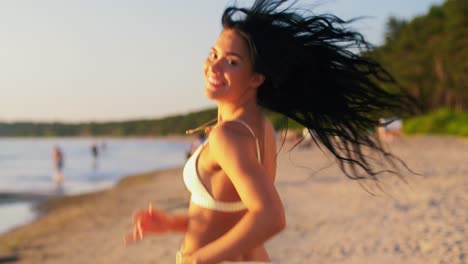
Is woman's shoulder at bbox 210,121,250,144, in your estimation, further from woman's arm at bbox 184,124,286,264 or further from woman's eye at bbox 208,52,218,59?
woman's eye at bbox 208,52,218,59

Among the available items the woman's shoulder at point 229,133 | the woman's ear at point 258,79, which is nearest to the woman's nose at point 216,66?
the woman's ear at point 258,79

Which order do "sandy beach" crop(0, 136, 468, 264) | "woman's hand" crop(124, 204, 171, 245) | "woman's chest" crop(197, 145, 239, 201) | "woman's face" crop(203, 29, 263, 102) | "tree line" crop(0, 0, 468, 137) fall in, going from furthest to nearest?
"tree line" crop(0, 0, 468, 137)
"sandy beach" crop(0, 136, 468, 264)
"woman's hand" crop(124, 204, 171, 245)
"woman's face" crop(203, 29, 263, 102)
"woman's chest" crop(197, 145, 239, 201)

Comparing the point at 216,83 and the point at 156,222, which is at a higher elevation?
the point at 216,83

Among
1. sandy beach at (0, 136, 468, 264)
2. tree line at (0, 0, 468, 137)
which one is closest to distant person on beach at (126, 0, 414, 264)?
sandy beach at (0, 136, 468, 264)

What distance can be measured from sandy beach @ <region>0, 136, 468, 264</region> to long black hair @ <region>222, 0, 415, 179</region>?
1202 millimetres

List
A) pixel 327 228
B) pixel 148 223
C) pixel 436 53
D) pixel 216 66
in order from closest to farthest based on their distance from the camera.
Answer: pixel 216 66
pixel 148 223
pixel 327 228
pixel 436 53

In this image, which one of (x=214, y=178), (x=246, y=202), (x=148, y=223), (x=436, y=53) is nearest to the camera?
(x=246, y=202)

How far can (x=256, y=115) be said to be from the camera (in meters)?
1.91

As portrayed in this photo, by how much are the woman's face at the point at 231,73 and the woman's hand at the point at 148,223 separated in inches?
22.3

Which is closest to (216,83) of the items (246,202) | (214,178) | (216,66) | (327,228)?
(216,66)

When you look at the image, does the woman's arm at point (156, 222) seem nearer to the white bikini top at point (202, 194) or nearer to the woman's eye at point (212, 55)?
the white bikini top at point (202, 194)

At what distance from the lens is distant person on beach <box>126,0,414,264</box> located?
1.64m

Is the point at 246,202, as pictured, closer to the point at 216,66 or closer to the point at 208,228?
the point at 208,228

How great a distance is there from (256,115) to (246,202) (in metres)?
0.41
